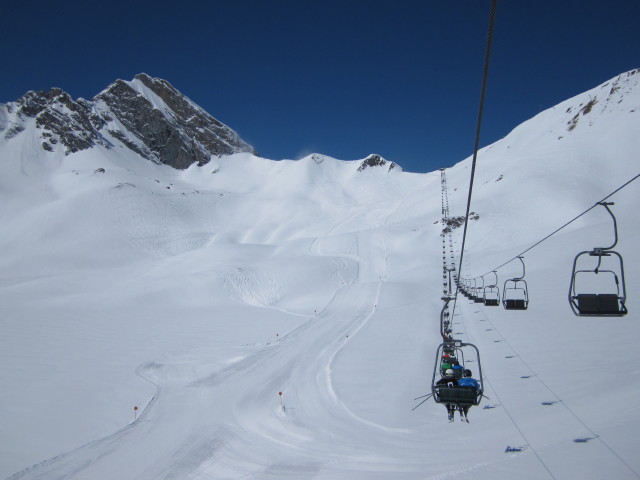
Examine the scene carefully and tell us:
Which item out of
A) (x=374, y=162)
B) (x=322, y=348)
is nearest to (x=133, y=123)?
(x=374, y=162)

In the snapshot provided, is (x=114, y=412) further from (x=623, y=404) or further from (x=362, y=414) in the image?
(x=623, y=404)

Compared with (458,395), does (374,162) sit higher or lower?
higher

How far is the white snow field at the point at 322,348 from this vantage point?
38.2ft

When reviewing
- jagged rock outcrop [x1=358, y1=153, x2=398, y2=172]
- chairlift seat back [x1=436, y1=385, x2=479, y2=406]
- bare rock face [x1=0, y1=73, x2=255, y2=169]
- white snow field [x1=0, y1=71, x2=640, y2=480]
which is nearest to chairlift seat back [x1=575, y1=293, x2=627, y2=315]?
chairlift seat back [x1=436, y1=385, x2=479, y2=406]

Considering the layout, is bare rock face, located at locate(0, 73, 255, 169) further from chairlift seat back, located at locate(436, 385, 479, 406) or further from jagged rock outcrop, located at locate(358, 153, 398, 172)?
chairlift seat back, located at locate(436, 385, 479, 406)

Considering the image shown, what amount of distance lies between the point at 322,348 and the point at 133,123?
148922 millimetres

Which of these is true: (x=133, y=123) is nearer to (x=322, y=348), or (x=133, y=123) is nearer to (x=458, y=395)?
(x=322, y=348)

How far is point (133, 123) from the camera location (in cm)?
14725

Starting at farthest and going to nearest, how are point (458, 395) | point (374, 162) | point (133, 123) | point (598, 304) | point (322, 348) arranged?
1. point (374, 162)
2. point (133, 123)
3. point (322, 348)
4. point (458, 395)
5. point (598, 304)

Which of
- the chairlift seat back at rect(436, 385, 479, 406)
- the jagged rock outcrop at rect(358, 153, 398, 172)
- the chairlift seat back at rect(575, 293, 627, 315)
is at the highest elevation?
Answer: the jagged rock outcrop at rect(358, 153, 398, 172)

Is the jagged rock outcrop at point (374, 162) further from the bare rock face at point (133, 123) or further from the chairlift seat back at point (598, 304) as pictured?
the chairlift seat back at point (598, 304)

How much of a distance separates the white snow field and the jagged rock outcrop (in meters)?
70.4

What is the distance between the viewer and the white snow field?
11.6 meters

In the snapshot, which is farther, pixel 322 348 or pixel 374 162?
pixel 374 162
